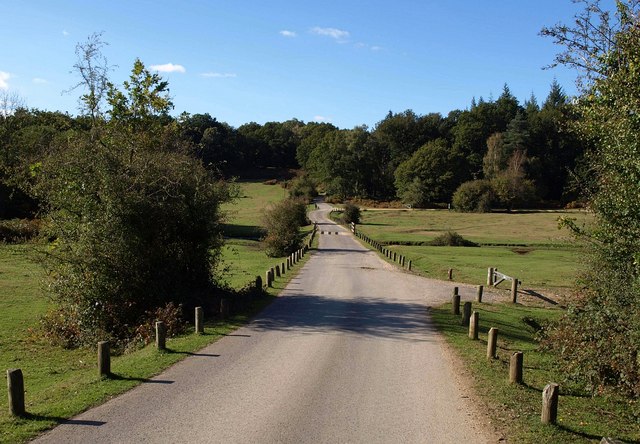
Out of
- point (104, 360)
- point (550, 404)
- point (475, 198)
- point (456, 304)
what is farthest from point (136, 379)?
point (475, 198)

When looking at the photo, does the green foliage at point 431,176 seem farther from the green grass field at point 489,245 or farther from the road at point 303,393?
the road at point 303,393

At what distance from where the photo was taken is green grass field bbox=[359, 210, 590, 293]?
31344 mm

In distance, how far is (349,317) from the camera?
1777 cm

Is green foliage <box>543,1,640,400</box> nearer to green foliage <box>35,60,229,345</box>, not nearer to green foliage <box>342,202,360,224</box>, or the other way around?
green foliage <box>35,60,229,345</box>

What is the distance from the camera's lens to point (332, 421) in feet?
26.7

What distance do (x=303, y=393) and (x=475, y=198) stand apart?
307 ft

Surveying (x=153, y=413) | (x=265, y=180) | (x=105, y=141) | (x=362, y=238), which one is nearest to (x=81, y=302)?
(x=105, y=141)

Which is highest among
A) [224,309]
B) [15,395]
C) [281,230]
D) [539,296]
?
[281,230]

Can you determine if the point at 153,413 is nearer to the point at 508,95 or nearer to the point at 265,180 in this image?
the point at 265,180

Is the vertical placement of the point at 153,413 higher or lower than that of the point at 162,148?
lower

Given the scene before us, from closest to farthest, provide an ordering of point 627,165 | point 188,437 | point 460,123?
point 188,437 < point 627,165 < point 460,123

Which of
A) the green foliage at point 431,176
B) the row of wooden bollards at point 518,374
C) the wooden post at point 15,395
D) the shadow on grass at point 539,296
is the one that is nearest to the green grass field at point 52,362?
the wooden post at point 15,395

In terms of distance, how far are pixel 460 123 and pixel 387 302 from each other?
118 meters

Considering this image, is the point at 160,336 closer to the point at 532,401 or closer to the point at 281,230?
the point at 532,401
